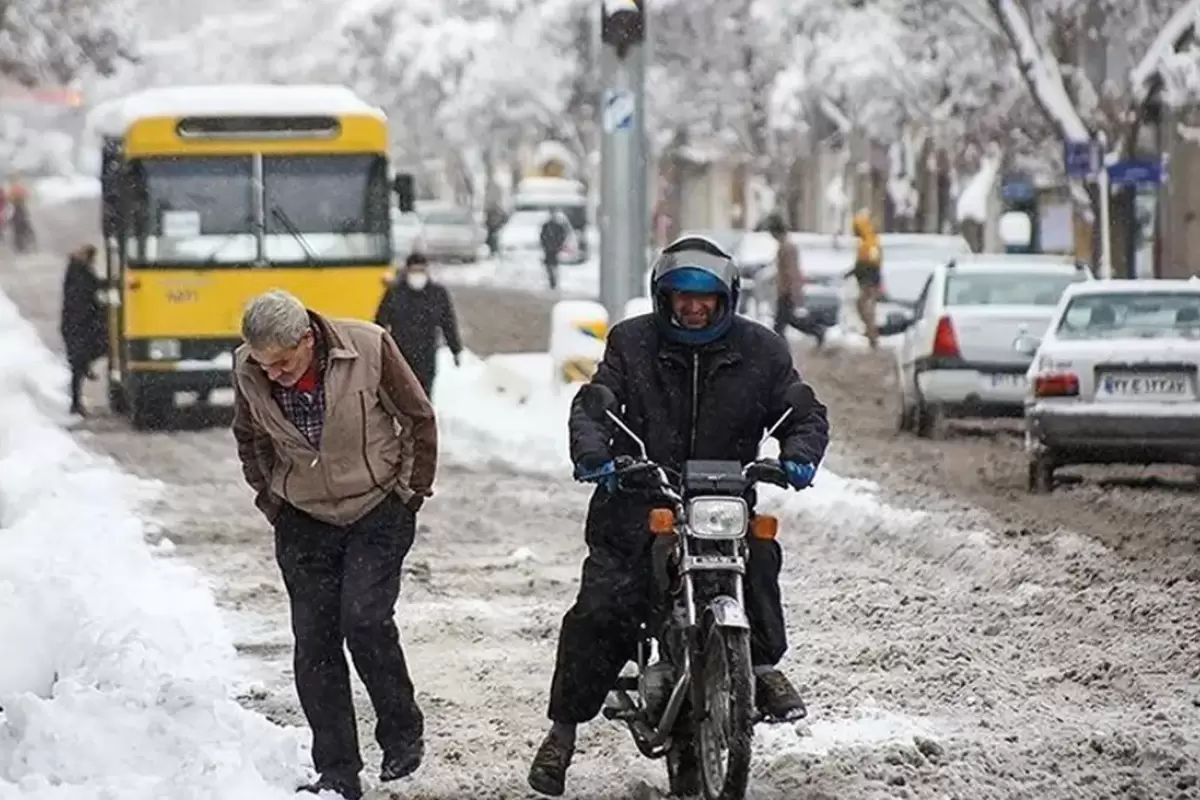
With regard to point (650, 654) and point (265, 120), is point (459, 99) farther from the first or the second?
point (650, 654)

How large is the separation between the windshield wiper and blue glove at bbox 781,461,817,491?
17042 mm

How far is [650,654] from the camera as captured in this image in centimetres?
865

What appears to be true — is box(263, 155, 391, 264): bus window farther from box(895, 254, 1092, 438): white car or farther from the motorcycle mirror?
the motorcycle mirror

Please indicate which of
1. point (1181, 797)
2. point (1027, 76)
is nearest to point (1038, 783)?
point (1181, 797)

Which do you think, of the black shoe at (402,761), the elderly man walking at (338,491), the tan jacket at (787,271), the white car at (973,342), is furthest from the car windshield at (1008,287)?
the elderly man walking at (338,491)

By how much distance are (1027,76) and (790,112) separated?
23.2 meters

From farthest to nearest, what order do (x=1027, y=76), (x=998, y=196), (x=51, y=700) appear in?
(x=998, y=196), (x=1027, y=76), (x=51, y=700)

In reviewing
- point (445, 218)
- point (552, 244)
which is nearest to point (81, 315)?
point (552, 244)

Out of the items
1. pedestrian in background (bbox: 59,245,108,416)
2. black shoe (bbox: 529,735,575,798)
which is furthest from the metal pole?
black shoe (bbox: 529,735,575,798)

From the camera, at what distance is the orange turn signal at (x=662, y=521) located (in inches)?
318

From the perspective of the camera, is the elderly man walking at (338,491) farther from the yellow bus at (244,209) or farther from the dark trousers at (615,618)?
the yellow bus at (244,209)

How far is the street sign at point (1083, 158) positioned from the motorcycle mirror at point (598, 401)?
2708 centimetres

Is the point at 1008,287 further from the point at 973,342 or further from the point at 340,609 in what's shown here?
the point at 340,609

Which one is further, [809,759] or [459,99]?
[459,99]
